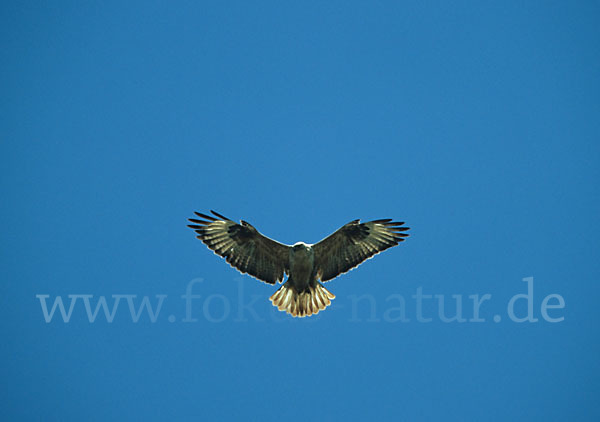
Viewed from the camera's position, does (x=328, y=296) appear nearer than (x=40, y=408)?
Yes

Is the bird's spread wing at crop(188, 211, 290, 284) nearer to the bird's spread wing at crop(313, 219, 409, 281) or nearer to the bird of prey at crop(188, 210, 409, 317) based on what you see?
the bird of prey at crop(188, 210, 409, 317)

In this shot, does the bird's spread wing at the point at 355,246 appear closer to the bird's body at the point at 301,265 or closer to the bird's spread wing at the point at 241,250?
the bird's body at the point at 301,265

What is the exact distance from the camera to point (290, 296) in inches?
451

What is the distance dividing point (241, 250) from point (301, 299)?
1.52 metres

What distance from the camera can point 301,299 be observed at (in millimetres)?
11438

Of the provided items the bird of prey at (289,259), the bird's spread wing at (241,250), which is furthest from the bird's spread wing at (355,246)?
the bird's spread wing at (241,250)

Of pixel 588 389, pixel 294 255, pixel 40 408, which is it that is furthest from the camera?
pixel 588 389

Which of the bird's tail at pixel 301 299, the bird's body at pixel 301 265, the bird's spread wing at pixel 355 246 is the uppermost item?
the bird's spread wing at pixel 355 246

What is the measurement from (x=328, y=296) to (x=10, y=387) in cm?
2275

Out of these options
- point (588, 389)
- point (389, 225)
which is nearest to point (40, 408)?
point (389, 225)

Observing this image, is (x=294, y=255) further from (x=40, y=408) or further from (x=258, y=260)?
(x=40, y=408)

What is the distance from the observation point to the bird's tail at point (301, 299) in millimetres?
11367

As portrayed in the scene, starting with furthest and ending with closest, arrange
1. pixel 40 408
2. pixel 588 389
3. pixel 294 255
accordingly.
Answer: pixel 588 389, pixel 40 408, pixel 294 255

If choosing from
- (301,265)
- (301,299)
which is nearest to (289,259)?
(301,265)
